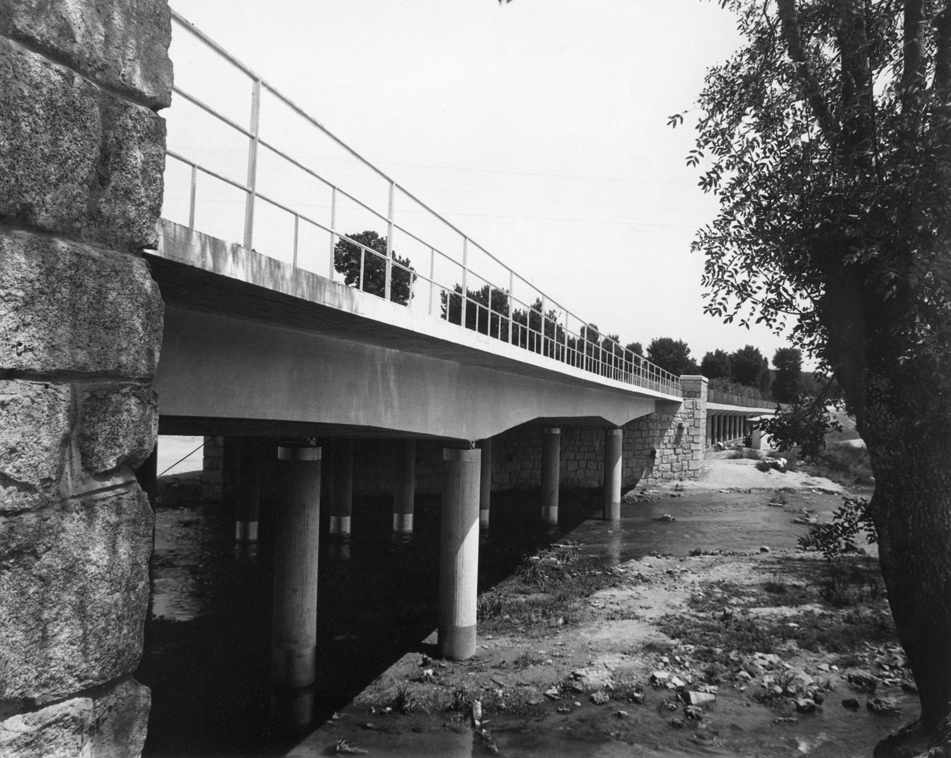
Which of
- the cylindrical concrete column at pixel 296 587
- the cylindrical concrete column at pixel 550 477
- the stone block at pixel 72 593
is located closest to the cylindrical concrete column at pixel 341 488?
the cylindrical concrete column at pixel 550 477

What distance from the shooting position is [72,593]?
234 centimetres

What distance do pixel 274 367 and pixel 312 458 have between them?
4494 mm

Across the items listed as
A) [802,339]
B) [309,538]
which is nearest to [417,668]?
[309,538]

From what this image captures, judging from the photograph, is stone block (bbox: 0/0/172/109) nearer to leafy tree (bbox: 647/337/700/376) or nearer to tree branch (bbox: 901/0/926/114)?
tree branch (bbox: 901/0/926/114)

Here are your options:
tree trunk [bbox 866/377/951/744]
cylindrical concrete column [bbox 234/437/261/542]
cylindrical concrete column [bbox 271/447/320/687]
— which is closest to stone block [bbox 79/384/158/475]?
tree trunk [bbox 866/377/951/744]

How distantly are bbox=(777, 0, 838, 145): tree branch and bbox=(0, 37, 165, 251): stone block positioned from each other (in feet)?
24.4

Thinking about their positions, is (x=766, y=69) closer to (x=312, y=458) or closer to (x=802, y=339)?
(x=802, y=339)

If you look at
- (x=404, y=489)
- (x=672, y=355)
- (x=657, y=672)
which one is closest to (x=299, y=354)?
(x=657, y=672)

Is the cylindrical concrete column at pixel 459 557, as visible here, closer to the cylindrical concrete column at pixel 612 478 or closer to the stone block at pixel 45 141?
the stone block at pixel 45 141

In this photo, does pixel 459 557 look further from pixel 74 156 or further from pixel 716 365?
pixel 716 365

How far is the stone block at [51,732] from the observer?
2.17 m

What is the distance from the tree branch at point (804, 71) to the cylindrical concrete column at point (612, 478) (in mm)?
21768

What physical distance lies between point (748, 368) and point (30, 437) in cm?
9224

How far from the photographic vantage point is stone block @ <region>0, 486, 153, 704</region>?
2.17 m
